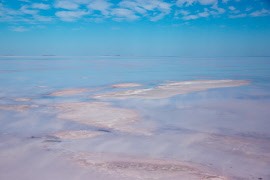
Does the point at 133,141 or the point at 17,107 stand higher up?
the point at 17,107

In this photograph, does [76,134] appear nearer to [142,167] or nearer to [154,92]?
[142,167]

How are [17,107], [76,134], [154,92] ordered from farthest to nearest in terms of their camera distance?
[154,92] < [17,107] < [76,134]

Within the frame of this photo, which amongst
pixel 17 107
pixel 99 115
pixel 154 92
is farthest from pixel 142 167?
pixel 154 92

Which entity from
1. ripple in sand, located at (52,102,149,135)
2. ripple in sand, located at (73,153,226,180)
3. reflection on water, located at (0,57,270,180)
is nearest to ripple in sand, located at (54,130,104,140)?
reflection on water, located at (0,57,270,180)

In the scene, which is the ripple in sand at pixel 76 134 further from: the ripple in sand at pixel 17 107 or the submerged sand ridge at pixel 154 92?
the submerged sand ridge at pixel 154 92

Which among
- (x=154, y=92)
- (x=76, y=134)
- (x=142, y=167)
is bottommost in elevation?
(x=142, y=167)

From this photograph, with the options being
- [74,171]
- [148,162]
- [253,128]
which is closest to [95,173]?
[74,171]

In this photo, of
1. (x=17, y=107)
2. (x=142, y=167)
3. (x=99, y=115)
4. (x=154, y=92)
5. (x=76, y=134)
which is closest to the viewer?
(x=142, y=167)
